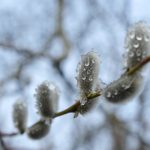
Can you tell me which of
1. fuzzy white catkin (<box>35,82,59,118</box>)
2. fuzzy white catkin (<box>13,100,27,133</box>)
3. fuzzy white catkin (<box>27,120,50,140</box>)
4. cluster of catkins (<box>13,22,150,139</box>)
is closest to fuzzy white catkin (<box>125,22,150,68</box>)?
cluster of catkins (<box>13,22,150,139</box>)

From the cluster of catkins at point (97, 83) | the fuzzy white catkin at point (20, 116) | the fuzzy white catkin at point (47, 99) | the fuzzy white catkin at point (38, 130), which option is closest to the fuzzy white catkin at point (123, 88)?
the cluster of catkins at point (97, 83)

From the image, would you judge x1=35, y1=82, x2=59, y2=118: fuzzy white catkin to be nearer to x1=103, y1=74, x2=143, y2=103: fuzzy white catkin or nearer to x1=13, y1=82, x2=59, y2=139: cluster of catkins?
x1=13, y1=82, x2=59, y2=139: cluster of catkins

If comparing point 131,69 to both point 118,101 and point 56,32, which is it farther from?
point 56,32

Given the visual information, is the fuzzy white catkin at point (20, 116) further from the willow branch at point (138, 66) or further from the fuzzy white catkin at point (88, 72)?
the willow branch at point (138, 66)

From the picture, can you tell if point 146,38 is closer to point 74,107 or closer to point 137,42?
point 137,42

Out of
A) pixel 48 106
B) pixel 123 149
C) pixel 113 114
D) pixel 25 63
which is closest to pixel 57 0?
pixel 25 63

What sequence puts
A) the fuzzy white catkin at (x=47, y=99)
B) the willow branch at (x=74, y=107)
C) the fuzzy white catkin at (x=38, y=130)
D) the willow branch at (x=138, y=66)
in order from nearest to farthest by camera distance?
the willow branch at (x=138, y=66)
the willow branch at (x=74, y=107)
the fuzzy white catkin at (x=47, y=99)
the fuzzy white catkin at (x=38, y=130)

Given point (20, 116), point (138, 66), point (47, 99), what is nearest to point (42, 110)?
point (47, 99)
